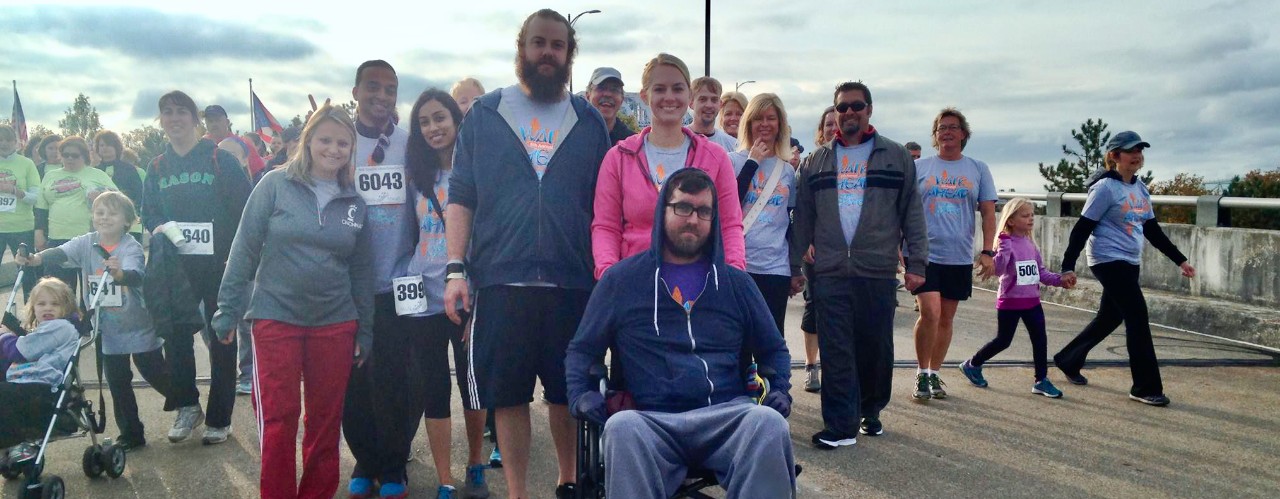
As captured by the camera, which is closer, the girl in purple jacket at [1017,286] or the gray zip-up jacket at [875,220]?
the gray zip-up jacket at [875,220]

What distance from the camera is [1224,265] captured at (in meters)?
10.0

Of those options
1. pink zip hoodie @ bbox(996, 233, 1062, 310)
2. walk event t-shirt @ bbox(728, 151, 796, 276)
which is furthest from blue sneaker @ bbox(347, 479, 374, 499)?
pink zip hoodie @ bbox(996, 233, 1062, 310)

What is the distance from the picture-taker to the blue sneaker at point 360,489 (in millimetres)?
4434

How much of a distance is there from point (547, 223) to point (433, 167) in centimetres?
91

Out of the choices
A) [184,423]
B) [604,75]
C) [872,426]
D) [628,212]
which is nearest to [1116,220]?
[872,426]

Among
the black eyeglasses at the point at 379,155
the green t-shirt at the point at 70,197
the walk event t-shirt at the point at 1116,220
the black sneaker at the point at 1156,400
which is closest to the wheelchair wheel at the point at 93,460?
the black eyeglasses at the point at 379,155

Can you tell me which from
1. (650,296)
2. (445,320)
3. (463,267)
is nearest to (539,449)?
(445,320)

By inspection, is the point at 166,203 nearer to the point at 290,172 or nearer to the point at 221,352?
the point at 221,352

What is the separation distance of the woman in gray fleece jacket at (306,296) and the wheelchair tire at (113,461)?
1.17m

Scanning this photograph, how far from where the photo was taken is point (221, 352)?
536cm

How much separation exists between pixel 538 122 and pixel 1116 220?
4500mm

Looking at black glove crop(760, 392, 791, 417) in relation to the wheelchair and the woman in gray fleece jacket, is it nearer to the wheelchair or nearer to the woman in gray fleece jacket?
the wheelchair

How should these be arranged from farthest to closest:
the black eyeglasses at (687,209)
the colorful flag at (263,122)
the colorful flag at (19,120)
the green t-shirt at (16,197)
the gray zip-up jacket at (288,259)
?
the colorful flag at (19,120)
the colorful flag at (263,122)
the green t-shirt at (16,197)
the gray zip-up jacket at (288,259)
the black eyeglasses at (687,209)

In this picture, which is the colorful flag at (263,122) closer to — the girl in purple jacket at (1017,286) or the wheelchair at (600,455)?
the girl in purple jacket at (1017,286)
